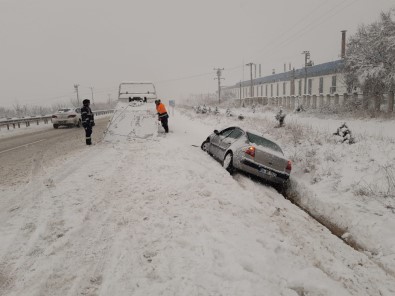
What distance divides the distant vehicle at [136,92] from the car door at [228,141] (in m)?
7.92

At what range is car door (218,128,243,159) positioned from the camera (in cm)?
878

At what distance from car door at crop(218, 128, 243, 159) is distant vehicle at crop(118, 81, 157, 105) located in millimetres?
7924

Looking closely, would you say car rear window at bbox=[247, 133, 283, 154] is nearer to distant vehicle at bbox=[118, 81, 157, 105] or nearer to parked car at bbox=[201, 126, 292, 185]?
parked car at bbox=[201, 126, 292, 185]

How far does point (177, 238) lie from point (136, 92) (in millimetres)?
13995

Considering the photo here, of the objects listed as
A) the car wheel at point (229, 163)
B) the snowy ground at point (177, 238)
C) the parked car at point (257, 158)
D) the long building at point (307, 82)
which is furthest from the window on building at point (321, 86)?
the car wheel at point (229, 163)

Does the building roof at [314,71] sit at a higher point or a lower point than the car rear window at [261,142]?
higher

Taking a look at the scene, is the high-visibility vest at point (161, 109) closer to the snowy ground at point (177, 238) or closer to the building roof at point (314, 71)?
the snowy ground at point (177, 238)

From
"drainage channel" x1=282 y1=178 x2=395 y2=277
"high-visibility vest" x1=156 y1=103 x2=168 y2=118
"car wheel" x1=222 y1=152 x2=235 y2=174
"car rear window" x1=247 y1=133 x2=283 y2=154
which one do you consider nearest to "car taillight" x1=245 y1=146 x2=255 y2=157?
"car rear window" x1=247 y1=133 x2=283 y2=154

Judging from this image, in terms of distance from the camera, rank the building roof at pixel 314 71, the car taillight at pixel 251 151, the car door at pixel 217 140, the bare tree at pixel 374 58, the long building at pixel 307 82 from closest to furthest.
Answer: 1. the car taillight at pixel 251 151
2. the car door at pixel 217 140
3. the bare tree at pixel 374 58
4. the long building at pixel 307 82
5. the building roof at pixel 314 71

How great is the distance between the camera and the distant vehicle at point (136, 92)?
16.0 m

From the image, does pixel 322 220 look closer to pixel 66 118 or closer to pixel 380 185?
pixel 380 185

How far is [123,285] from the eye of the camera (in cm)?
303

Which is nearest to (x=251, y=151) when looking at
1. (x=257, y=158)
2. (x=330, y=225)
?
(x=257, y=158)

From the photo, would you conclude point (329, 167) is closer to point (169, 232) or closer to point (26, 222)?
point (169, 232)
